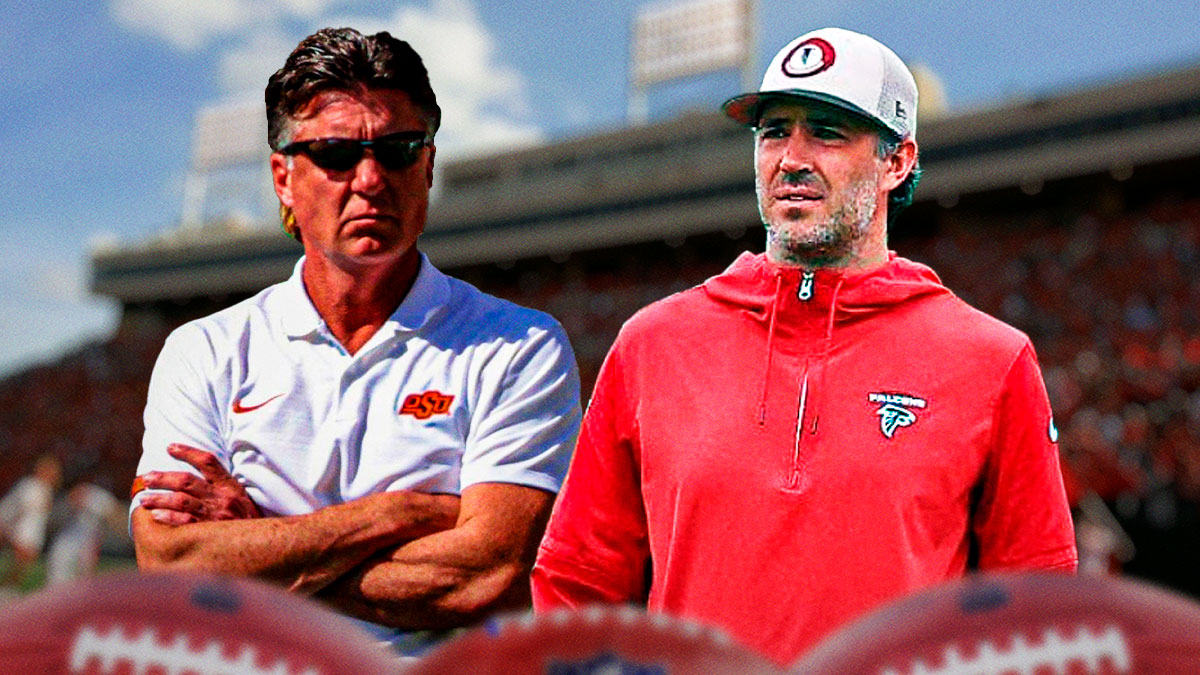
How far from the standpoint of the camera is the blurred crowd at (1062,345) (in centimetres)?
1248

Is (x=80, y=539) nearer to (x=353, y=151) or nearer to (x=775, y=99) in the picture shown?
(x=353, y=151)

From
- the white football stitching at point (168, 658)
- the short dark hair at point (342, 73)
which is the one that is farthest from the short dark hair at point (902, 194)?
the white football stitching at point (168, 658)

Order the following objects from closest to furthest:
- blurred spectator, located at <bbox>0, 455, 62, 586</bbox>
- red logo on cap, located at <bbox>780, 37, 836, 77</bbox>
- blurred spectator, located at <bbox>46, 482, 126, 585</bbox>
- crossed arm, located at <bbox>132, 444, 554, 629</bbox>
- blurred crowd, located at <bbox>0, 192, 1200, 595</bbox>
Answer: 1. red logo on cap, located at <bbox>780, 37, 836, 77</bbox>
2. crossed arm, located at <bbox>132, 444, 554, 629</bbox>
3. blurred crowd, located at <bbox>0, 192, 1200, 595</bbox>
4. blurred spectator, located at <bbox>46, 482, 126, 585</bbox>
5. blurred spectator, located at <bbox>0, 455, 62, 586</bbox>

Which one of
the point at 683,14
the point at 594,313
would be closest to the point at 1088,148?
the point at 594,313

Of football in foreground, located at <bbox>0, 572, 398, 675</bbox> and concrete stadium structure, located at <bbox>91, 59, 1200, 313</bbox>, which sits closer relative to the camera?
football in foreground, located at <bbox>0, 572, 398, 675</bbox>

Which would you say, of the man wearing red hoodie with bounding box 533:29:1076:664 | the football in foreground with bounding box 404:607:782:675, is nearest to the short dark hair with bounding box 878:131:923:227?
the man wearing red hoodie with bounding box 533:29:1076:664

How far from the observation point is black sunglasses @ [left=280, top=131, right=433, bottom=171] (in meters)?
2.17

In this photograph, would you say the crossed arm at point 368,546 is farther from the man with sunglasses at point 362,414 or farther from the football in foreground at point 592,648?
the football in foreground at point 592,648

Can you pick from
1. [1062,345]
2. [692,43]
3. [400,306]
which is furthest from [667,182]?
[400,306]

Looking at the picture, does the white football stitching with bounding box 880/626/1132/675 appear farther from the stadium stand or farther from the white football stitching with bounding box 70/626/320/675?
the stadium stand

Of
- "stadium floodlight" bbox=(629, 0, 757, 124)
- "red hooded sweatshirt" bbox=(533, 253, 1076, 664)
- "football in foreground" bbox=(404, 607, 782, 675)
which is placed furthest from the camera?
"stadium floodlight" bbox=(629, 0, 757, 124)

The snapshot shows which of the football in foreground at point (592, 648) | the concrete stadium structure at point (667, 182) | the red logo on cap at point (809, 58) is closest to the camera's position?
the football in foreground at point (592, 648)

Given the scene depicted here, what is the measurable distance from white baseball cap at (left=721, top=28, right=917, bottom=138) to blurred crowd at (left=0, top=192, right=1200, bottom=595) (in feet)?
31.5

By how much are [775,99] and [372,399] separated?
0.93 metres
